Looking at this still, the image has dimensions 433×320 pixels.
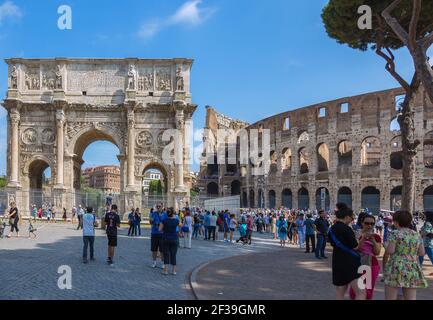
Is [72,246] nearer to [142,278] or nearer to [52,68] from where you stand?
[142,278]

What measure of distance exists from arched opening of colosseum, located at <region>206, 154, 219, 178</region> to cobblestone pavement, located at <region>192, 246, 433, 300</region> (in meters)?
46.7

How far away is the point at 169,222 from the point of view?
9484 mm

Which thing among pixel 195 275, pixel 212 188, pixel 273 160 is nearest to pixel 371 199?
pixel 273 160

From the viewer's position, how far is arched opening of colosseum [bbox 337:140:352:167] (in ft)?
140

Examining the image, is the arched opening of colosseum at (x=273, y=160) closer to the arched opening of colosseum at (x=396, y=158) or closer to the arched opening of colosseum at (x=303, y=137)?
the arched opening of colosseum at (x=303, y=137)

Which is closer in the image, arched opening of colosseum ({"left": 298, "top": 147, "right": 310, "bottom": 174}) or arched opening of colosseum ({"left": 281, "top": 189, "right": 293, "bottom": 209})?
arched opening of colosseum ({"left": 281, "top": 189, "right": 293, "bottom": 209})

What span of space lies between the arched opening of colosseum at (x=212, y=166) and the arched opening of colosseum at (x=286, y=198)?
1552 centimetres

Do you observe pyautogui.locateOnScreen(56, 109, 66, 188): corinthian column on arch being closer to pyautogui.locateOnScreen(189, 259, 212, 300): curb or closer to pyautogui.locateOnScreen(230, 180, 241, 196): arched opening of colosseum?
pyautogui.locateOnScreen(189, 259, 212, 300): curb

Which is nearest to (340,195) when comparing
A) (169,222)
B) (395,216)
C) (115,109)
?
(115,109)

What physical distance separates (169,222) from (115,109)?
74.7ft

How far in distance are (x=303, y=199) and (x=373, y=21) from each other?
100 feet

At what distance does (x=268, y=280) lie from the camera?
359 inches

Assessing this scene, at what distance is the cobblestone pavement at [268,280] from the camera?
25.0 ft

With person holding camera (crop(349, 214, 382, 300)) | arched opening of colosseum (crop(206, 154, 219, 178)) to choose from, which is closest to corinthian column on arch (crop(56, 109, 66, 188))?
person holding camera (crop(349, 214, 382, 300))
